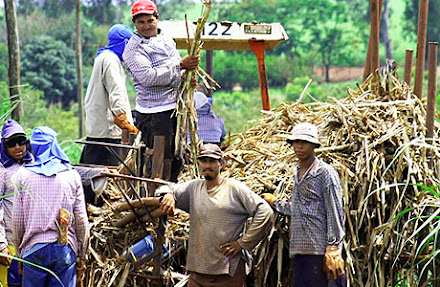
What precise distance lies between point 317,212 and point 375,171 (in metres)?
0.90

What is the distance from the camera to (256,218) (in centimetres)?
494

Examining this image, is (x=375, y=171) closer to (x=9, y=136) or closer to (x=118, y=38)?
(x=118, y=38)

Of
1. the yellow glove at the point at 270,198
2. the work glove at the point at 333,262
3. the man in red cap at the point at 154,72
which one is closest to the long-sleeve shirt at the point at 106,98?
the man in red cap at the point at 154,72

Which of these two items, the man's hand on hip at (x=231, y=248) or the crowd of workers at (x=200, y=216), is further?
the man's hand on hip at (x=231, y=248)

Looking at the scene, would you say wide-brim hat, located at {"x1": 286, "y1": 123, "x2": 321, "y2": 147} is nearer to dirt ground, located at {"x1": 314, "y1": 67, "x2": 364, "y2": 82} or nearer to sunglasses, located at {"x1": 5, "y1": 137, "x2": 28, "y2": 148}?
sunglasses, located at {"x1": 5, "y1": 137, "x2": 28, "y2": 148}

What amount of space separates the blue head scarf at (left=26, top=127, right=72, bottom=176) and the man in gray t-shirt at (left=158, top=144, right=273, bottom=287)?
0.80 metres

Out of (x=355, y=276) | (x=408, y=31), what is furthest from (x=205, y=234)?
(x=408, y=31)

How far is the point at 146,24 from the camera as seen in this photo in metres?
5.79

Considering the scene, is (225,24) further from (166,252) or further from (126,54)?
(166,252)

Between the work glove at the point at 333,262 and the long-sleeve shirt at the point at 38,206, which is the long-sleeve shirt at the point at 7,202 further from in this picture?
the work glove at the point at 333,262

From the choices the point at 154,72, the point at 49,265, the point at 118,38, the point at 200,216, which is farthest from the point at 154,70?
the point at 49,265

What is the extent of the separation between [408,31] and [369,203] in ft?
143

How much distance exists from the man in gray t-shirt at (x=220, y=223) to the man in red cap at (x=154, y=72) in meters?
0.88

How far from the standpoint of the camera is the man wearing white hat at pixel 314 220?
4801 millimetres
